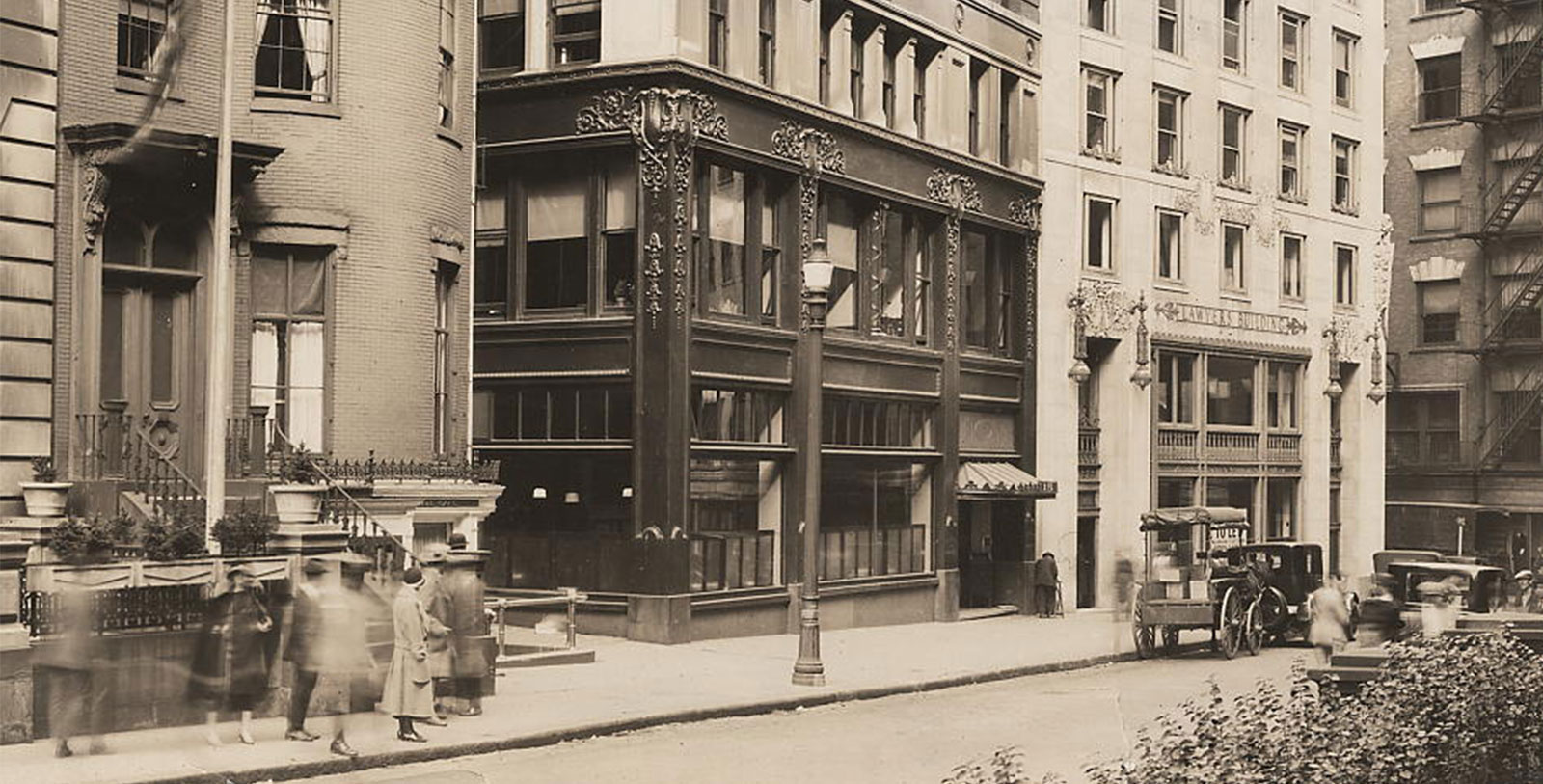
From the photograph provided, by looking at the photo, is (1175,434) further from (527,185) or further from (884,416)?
(527,185)

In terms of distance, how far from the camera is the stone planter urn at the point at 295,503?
768 inches

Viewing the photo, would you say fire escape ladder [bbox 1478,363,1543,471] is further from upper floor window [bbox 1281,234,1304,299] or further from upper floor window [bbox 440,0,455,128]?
upper floor window [bbox 440,0,455,128]

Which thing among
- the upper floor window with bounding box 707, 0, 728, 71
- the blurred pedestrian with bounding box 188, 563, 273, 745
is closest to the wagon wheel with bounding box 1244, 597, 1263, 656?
the upper floor window with bounding box 707, 0, 728, 71

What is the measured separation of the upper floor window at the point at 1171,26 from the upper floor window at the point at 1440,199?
46.3ft

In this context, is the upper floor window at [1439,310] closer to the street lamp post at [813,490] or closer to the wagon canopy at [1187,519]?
the wagon canopy at [1187,519]

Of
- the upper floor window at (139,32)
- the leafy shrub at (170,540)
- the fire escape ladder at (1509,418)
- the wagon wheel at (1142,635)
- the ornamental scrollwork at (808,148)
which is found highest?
the ornamental scrollwork at (808,148)

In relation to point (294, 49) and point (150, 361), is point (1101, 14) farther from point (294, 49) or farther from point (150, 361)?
point (150, 361)

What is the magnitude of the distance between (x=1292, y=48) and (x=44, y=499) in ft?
133

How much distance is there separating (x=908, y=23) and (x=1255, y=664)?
48.0 feet

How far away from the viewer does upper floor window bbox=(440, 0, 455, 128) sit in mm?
26703

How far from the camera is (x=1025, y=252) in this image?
42.1m

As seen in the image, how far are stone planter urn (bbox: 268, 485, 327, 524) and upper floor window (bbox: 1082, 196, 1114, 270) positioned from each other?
90.0ft

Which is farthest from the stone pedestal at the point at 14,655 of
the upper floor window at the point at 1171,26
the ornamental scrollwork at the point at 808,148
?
the upper floor window at the point at 1171,26

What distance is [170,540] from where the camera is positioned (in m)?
18.4
